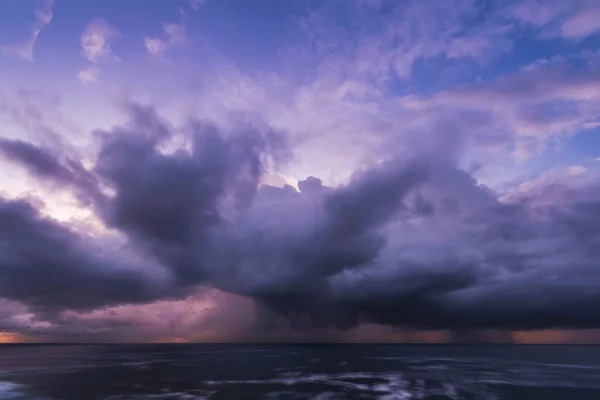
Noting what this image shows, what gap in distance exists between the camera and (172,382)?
79.9m

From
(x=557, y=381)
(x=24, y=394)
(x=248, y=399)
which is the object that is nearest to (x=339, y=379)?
(x=248, y=399)

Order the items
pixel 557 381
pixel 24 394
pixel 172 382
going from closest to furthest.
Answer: pixel 24 394
pixel 172 382
pixel 557 381

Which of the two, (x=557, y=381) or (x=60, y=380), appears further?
(x=557, y=381)

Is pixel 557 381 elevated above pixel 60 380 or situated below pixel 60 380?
below

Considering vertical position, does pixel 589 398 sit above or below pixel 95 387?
below

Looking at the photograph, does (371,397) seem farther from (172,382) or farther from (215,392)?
(172,382)

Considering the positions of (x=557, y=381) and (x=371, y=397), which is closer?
(x=371, y=397)

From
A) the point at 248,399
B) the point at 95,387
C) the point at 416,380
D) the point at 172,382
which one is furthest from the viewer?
the point at 416,380

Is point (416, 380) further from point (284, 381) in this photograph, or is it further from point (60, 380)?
point (60, 380)

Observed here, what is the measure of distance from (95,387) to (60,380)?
18115 mm

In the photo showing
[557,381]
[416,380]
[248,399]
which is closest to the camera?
[248,399]

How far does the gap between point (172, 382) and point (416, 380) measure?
48.2 m

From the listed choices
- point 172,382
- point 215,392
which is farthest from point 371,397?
point 172,382

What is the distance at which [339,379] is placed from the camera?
86438mm
